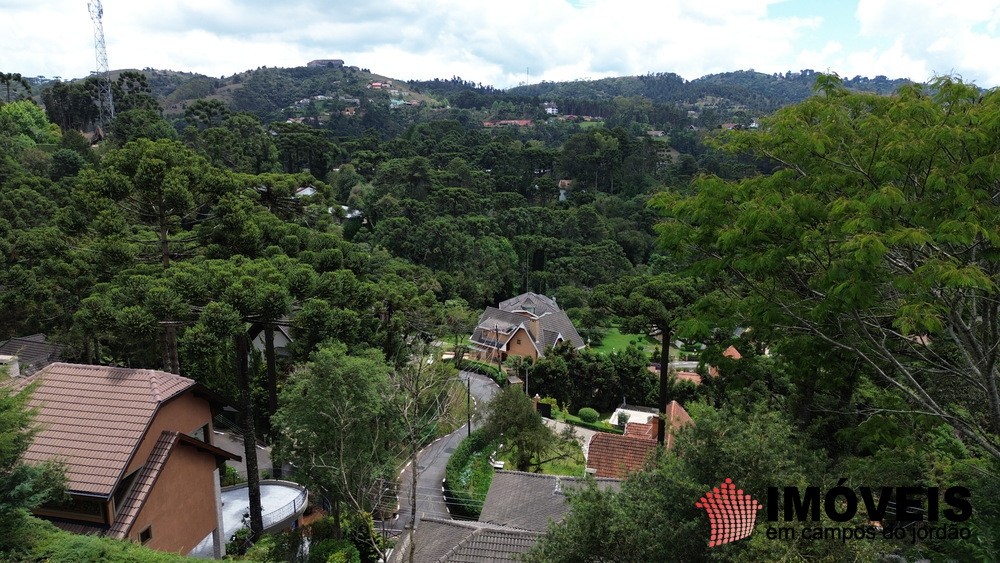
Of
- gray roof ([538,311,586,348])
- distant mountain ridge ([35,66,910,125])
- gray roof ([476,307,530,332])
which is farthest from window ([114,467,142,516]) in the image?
distant mountain ridge ([35,66,910,125])

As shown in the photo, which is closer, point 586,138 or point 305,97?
point 586,138

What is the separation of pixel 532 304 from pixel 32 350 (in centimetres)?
2640

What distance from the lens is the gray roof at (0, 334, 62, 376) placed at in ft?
73.9

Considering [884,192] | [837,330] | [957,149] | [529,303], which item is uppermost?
[957,149]

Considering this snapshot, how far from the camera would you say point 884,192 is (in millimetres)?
6637

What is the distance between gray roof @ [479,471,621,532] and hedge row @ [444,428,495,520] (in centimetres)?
216

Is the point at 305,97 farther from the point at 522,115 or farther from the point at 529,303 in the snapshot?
the point at 529,303

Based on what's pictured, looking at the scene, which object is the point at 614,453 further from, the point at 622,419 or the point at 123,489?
the point at 123,489

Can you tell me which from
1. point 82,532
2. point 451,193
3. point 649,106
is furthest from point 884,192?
point 649,106

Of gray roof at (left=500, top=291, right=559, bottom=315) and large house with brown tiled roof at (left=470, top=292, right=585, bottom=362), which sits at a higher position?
gray roof at (left=500, top=291, right=559, bottom=315)

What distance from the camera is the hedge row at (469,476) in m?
17.9

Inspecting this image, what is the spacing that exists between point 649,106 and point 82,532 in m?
142

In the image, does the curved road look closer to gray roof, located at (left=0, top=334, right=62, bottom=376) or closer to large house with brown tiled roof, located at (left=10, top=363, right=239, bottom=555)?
large house with brown tiled roof, located at (left=10, top=363, right=239, bottom=555)

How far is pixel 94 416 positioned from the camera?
32.8 feet
